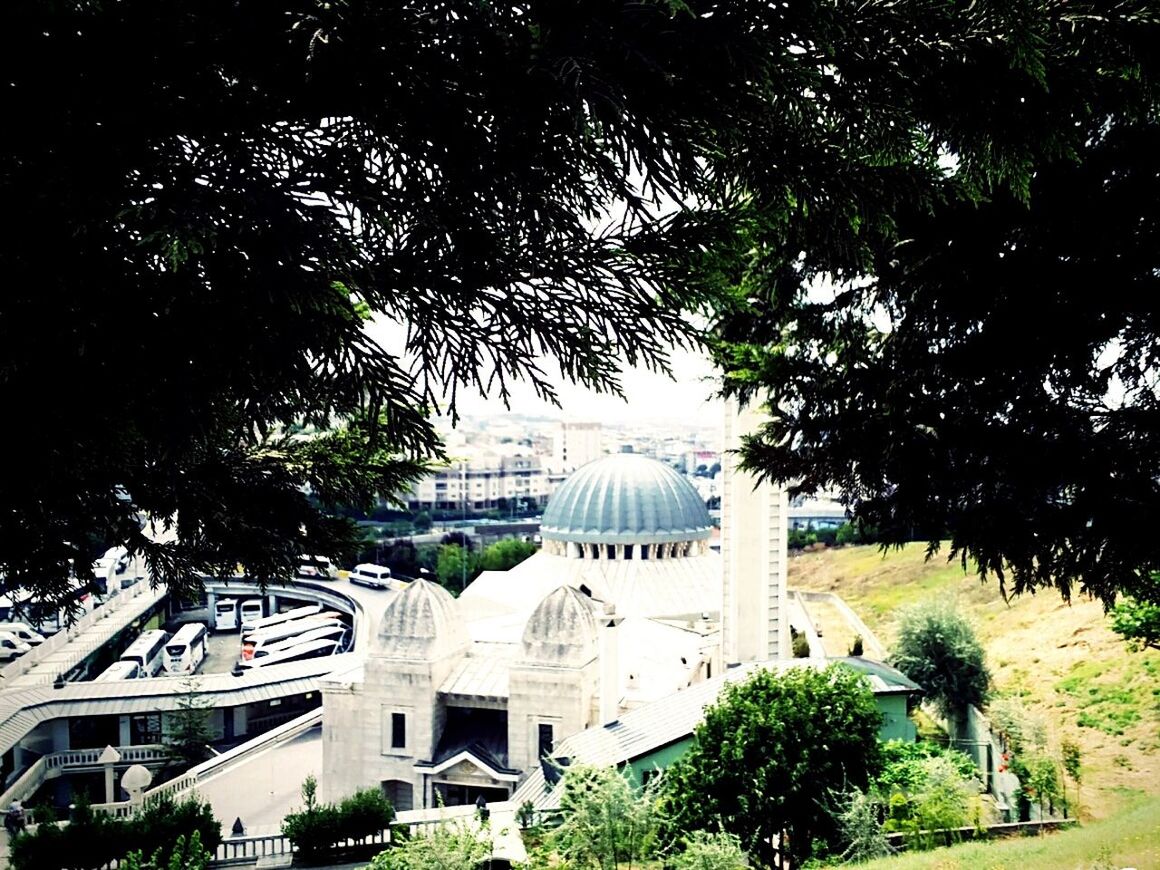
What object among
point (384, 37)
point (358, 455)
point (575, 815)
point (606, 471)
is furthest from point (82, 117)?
point (606, 471)

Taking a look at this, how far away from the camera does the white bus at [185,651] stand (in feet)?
109

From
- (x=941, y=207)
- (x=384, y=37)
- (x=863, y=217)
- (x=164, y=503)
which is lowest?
(x=164, y=503)

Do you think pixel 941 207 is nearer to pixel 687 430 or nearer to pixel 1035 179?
pixel 1035 179

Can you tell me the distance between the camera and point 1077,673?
24.2 metres

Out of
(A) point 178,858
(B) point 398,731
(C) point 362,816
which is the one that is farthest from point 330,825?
(B) point 398,731

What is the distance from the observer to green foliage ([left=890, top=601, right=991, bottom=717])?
23.6 meters

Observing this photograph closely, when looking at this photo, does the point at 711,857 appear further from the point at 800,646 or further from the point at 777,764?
the point at 800,646

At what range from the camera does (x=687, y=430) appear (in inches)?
4397

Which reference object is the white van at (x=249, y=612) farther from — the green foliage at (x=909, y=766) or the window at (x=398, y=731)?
the green foliage at (x=909, y=766)

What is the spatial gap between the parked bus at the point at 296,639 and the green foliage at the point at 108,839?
2076cm

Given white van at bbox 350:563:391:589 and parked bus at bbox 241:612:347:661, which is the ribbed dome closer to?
parked bus at bbox 241:612:347:661

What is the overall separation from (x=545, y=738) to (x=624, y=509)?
48.8 feet

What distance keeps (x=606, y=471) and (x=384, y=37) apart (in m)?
33.6

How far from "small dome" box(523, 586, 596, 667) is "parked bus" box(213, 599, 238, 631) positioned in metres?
27.3
